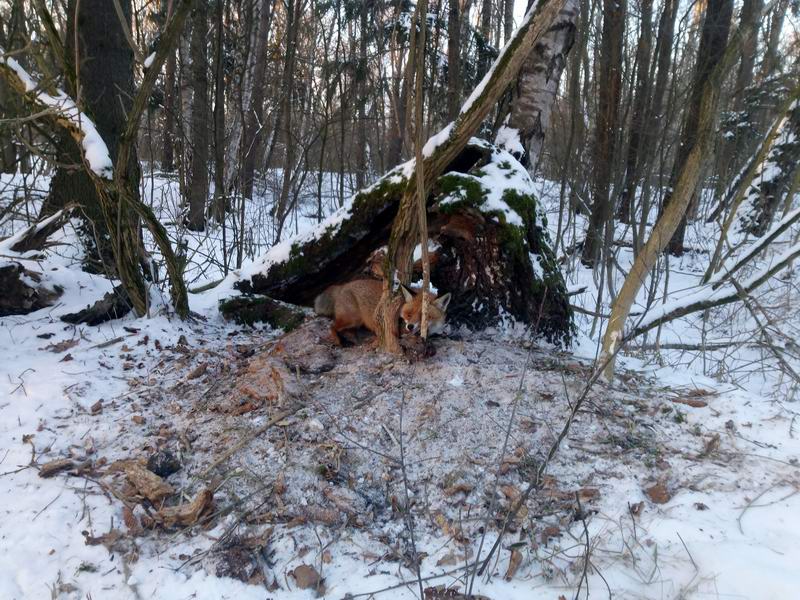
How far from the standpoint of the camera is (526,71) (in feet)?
21.2

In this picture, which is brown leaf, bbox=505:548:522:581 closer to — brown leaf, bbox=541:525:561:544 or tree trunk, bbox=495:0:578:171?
brown leaf, bbox=541:525:561:544

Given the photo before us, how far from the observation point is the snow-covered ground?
227 cm

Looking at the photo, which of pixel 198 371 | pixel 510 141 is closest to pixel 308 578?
pixel 198 371

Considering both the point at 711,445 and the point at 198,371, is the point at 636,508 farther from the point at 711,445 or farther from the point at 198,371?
the point at 198,371

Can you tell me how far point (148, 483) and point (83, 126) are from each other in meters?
3.13

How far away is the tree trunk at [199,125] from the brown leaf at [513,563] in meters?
6.28

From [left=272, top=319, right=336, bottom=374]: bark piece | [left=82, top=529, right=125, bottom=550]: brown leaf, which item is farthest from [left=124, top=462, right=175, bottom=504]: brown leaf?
[left=272, top=319, right=336, bottom=374]: bark piece

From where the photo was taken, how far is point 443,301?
14.4ft

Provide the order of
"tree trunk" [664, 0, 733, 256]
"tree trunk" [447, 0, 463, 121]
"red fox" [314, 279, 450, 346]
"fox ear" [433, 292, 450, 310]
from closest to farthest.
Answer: "red fox" [314, 279, 450, 346]
"fox ear" [433, 292, 450, 310]
"tree trunk" [664, 0, 733, 256]
"tree trunk" [447, 0, 463, 121]

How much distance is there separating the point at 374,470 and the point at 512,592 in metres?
1.05

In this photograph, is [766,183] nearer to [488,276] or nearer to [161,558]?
[488,276]

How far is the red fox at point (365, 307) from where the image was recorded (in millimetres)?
4227

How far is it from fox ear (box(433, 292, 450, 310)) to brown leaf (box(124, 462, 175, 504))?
7.79ft

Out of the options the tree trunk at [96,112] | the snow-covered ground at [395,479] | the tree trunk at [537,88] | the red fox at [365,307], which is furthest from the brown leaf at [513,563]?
the tree trunk at [537,88]
